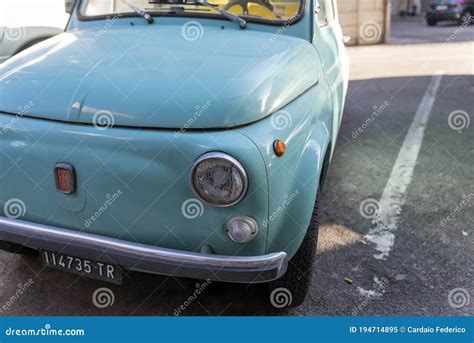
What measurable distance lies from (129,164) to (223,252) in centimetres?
57

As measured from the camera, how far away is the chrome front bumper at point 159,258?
7.28 feet

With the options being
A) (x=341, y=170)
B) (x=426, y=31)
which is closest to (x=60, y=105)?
(x=341, y=170)


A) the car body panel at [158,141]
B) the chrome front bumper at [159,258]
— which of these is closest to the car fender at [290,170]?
the car body panel at [158,141]

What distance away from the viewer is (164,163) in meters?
2.22

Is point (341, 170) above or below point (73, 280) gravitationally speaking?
below

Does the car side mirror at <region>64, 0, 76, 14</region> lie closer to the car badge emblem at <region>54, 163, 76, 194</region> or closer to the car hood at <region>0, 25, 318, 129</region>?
the car hood at <region>0, 25, 318, 129</region>

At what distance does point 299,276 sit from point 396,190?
195 cm

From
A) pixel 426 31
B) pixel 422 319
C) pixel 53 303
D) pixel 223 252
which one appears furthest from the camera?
pixel 426 31

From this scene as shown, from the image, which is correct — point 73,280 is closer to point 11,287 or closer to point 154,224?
point 11,287

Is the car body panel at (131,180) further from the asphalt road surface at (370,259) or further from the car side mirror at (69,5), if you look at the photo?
the car side mirror at (69,5)

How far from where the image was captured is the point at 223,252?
228cm

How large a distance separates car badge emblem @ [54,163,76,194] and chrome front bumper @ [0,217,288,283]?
0.64 ft

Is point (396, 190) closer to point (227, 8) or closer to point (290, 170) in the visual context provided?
point (227, 8)

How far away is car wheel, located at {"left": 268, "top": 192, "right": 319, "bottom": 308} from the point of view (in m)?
2.64
